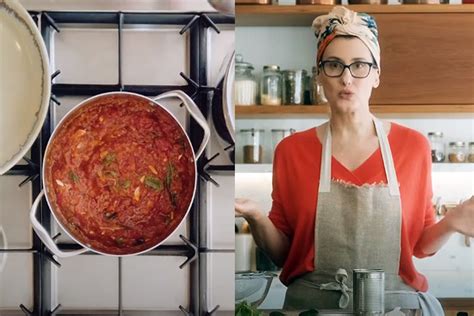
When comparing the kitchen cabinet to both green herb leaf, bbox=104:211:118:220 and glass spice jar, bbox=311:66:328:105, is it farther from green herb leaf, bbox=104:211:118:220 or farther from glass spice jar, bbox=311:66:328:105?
green herb leaf, bbox=104:211:118:220

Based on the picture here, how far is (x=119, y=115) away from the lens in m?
1.86

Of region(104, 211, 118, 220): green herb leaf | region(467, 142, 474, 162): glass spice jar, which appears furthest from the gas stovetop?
region(467, 142, 474, 162): glass spice jar

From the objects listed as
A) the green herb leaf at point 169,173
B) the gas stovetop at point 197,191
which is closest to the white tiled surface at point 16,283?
the gas stovetop at point 197,191

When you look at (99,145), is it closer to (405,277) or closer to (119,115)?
(119,115)

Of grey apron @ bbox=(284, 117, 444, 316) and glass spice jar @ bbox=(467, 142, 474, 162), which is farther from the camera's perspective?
glass spice jar @ bbox=(467, 142, 474, 162)

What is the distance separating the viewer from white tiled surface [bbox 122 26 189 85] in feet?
6.11

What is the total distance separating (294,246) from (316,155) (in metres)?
0.32

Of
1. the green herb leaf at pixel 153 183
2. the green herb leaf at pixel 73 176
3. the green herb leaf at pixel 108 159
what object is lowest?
the green herb leaf at pixel 153 183

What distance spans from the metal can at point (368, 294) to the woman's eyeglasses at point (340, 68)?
2.20 ft

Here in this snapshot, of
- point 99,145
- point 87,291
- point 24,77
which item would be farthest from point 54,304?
point 24,77

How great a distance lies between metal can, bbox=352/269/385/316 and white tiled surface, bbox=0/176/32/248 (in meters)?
1.10

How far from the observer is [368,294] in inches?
96.0

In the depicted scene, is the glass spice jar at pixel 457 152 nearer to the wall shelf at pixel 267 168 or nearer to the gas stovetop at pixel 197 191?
the wall shelf at pixel 267 168

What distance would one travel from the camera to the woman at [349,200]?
8.23 ft
